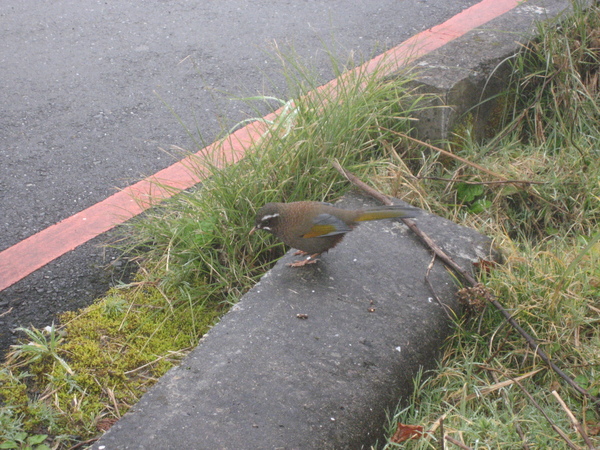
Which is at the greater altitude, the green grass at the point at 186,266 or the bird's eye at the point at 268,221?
the bird's eye at the point at 268,221

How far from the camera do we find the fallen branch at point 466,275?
2479mm

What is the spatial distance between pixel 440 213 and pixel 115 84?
3251mm

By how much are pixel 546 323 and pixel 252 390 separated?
4.69 feet

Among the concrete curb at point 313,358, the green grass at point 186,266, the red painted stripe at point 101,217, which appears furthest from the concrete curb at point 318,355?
the red painted stripe at point 101,217

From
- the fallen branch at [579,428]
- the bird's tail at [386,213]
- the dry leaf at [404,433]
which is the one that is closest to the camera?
the fallen branch at [579,428]

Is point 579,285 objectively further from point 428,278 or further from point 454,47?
point 454,47

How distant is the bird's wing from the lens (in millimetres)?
2889

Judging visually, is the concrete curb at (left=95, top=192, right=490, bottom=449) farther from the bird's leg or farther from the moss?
the moss

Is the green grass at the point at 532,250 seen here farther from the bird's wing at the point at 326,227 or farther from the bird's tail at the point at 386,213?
the bird's wing at the point at 326,227

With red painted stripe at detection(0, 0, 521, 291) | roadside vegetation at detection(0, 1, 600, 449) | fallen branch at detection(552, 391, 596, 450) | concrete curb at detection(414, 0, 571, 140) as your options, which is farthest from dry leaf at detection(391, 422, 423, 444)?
concrete curb at detection(414, 0, 571, 140)

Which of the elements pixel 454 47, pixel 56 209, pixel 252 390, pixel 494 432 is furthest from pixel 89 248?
pixel 454 47

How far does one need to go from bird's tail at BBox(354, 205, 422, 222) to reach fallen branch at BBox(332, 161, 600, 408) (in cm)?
16

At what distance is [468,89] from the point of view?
418cm

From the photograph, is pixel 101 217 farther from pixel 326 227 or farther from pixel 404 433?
pixel 404 433
